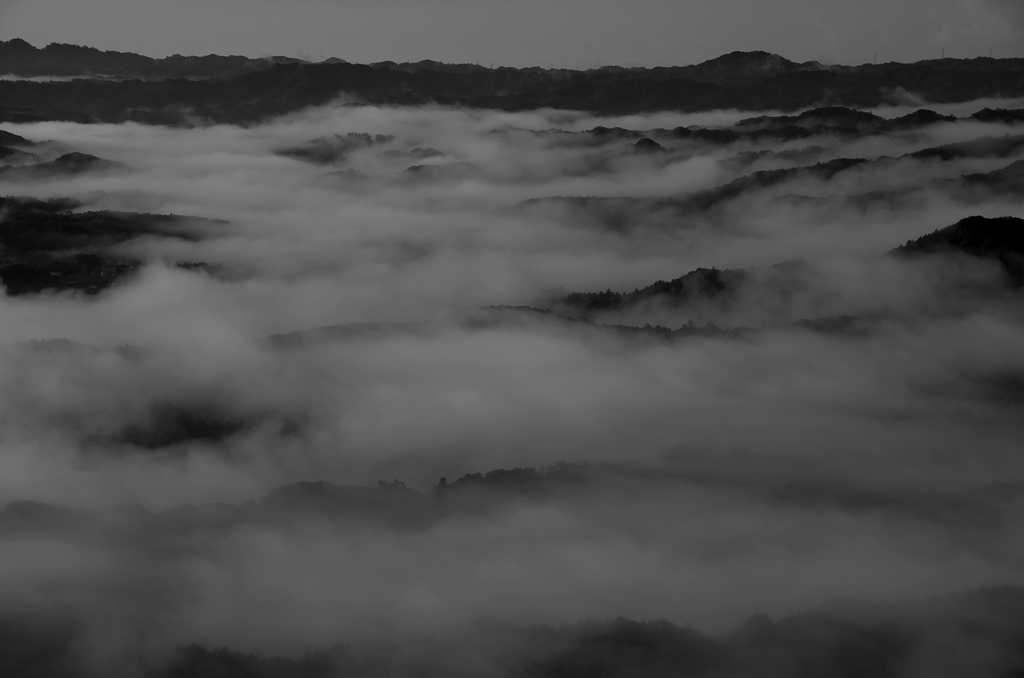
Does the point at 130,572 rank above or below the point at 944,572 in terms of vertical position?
below

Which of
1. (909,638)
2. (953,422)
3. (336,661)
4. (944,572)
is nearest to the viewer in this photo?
(336,661)

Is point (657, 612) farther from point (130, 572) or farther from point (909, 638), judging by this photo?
point (130, 572)

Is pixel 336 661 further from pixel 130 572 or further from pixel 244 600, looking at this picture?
pixel 130 572

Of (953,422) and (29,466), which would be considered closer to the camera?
(29,466)

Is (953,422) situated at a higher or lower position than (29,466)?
higher

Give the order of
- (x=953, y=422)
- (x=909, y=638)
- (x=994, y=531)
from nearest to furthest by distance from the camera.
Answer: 1. (x=909, y=638)
2. (x=994, y=531)
3. (x=953, y=422)

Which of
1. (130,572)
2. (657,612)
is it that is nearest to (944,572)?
(657,612)

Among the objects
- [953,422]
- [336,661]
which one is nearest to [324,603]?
[336,661]

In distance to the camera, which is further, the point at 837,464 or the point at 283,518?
the point at 837,464

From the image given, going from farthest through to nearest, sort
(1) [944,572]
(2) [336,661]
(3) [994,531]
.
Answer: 1. (3) [994,531]
2. (1) [944,572]
3. (2) [336,661]
